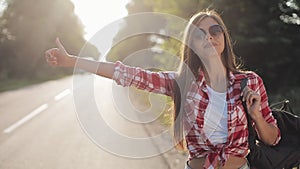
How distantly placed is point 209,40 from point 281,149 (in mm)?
711

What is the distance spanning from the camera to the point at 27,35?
165 feet

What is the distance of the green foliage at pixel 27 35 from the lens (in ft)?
152

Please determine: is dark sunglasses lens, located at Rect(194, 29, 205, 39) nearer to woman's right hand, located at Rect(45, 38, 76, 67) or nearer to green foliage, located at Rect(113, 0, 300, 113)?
woman's right hand, located at Rect(45, 38, 76, 67)

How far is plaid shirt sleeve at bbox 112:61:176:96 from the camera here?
7.12 feet

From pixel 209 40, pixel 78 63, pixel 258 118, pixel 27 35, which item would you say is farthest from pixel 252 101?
pixel 27 35

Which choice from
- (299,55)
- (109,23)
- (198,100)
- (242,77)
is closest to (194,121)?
(198,100)

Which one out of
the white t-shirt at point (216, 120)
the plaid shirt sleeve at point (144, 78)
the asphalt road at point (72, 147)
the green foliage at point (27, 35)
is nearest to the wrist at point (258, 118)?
the white t-shirt at point (216, 120)

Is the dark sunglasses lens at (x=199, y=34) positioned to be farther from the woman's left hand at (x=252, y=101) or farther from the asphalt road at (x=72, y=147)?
the asphalt road at (x=72, y=147)

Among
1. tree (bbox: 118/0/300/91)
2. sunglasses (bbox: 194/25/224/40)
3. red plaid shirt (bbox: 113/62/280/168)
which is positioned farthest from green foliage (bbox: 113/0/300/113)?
red plaid shirt (bbox: 113/62/280/168)

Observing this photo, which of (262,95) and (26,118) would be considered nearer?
(262,95)

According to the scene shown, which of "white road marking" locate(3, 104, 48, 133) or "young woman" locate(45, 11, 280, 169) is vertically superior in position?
"young woman" locate(45, 11, 280, 169)

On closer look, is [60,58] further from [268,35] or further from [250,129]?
[268,35]

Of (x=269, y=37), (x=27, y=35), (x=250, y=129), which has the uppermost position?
Result: (x=269, y=37)

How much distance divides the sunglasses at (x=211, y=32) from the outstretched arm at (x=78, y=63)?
463mm
